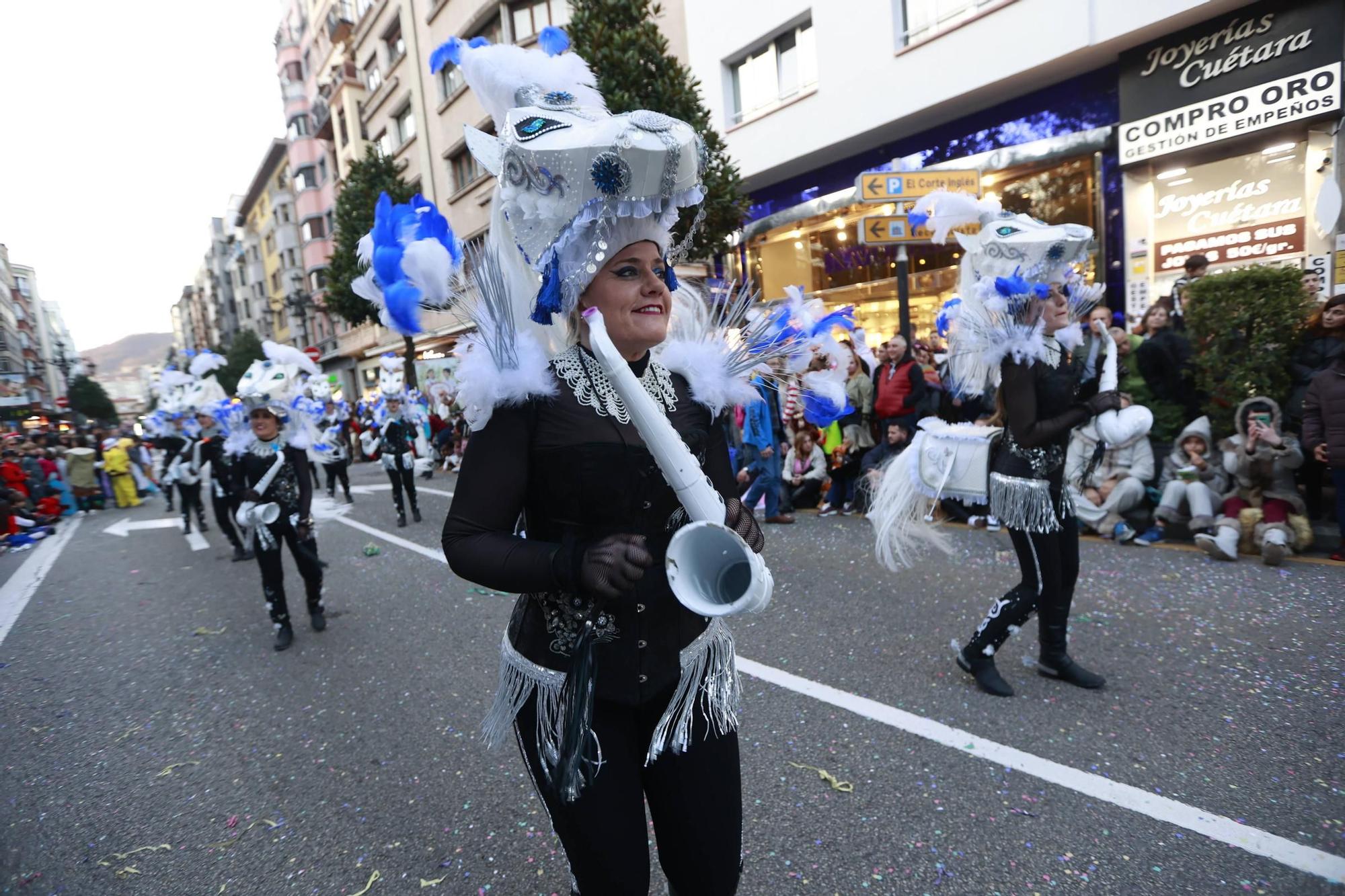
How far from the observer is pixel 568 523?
1.52 meters

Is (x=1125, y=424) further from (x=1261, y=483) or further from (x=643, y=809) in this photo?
(x=643, y=809)

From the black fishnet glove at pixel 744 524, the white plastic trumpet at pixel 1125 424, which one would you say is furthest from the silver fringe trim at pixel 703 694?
the white plastic trumpet at pixel 1125 424

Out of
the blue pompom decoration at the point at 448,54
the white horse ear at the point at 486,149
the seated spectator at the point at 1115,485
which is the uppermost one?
the blue pompom decoration at the point at 448,54

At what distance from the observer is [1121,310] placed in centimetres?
1002

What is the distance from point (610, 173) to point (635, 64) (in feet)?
29.5

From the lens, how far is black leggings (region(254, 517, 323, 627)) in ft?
17.0

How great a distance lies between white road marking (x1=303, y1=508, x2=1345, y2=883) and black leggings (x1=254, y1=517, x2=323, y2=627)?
3463mm

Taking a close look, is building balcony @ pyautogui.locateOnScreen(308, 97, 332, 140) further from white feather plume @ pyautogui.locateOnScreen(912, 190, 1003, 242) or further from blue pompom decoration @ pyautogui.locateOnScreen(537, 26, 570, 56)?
blue pompom decoration @ pyautogui.locateOnScreen(537, 26, 570, 56)

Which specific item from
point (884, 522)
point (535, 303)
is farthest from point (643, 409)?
point (884, 522)

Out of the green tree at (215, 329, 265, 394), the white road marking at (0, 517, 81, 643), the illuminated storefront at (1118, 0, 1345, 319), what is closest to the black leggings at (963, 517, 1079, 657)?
the illuminated storefront at (1118, 0, 1345, 319)

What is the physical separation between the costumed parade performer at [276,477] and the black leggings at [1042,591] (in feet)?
15.2

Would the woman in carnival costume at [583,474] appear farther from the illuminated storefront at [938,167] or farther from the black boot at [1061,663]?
the illuminated storefront at [938,167]

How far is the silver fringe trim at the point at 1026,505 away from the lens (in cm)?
329

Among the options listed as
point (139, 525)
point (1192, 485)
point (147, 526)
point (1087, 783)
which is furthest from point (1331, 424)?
point (139, 525)
